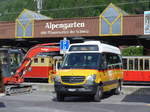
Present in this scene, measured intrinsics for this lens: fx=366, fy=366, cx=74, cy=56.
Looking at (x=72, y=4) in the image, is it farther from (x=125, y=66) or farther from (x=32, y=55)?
(x=32, y=55)

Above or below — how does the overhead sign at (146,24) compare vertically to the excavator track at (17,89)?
above

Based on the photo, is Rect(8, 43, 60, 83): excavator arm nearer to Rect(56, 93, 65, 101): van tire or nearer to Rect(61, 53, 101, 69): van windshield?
Rect(61, 53, 101, 69): van windshield

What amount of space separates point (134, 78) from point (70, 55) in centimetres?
1326

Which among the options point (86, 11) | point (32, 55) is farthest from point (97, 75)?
point (86, 11)

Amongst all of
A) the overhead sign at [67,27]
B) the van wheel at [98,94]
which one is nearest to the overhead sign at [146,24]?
the overhead sign at [67,27]

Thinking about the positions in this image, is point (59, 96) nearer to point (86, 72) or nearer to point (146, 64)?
point (86, 72)

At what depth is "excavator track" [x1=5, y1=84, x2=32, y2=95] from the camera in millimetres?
19000

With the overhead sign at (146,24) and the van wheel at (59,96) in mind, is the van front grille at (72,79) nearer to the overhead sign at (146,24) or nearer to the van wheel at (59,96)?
the van wheel at (59,96)

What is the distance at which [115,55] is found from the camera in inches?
765

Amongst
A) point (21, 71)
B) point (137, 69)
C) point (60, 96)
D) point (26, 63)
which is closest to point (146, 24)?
point (137, 69)

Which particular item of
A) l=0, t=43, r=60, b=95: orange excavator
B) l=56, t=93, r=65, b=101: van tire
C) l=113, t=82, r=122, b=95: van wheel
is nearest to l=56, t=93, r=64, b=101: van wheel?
l=56, t=93, r=65, b=101: van tire

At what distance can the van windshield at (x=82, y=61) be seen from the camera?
16188 mm

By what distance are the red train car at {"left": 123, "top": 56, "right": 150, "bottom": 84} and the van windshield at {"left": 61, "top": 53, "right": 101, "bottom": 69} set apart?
12771 millimetres

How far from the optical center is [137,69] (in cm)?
2898
